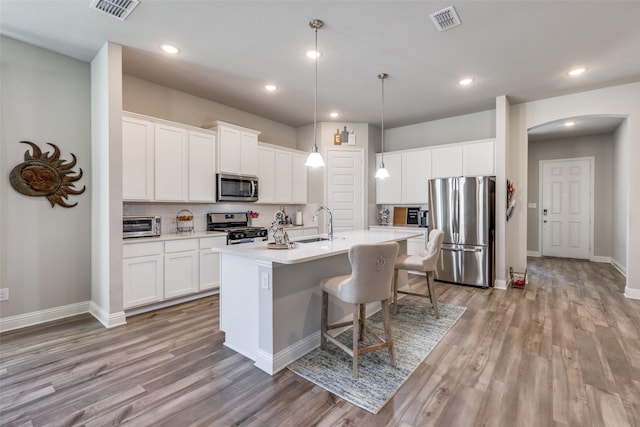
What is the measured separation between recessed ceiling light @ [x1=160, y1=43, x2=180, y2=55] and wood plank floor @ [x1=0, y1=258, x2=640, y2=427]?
2877mm

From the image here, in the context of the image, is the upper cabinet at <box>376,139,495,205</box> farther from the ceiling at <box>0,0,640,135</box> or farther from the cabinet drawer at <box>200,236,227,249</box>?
the cabinet drawer at <box>200,236,227,249</box>

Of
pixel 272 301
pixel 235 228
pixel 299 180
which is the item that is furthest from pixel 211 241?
pixel 299 180

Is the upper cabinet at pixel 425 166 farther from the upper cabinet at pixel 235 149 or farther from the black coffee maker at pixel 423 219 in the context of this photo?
the upper cabinet at pixel 235 149

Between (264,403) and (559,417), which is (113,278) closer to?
(264,403)

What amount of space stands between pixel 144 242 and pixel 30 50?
224 centimetres

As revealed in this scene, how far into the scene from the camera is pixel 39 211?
3.14 meters

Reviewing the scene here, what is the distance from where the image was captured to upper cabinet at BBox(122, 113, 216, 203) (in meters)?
3.50

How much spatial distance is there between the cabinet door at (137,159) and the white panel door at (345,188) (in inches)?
121

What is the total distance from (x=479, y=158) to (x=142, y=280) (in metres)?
5.10

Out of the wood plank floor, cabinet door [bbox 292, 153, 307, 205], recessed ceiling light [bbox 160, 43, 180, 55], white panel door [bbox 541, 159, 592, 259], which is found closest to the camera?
the wood plank floor

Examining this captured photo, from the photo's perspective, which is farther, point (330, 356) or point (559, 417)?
point (330, 356)

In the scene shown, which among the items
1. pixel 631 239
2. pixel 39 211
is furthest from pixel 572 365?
pixel 39 211

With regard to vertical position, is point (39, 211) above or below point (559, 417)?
above

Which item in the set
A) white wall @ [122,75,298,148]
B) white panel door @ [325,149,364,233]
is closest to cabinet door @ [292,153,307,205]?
white panel door @ [325,149,364,233]
